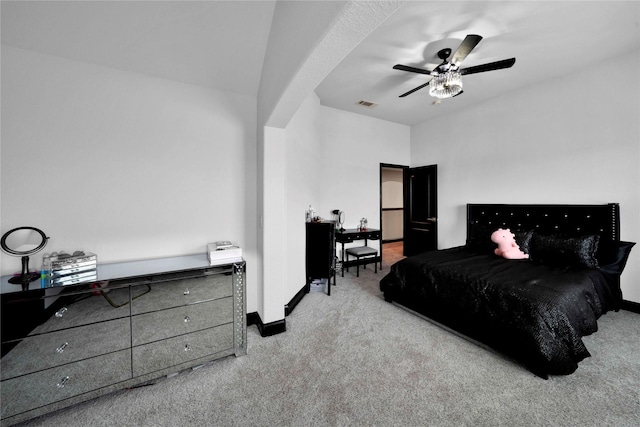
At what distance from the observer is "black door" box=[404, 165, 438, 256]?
5121mm

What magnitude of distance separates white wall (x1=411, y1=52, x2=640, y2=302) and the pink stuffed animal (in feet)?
3.51

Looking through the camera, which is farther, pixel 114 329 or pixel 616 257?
pixel 616 257

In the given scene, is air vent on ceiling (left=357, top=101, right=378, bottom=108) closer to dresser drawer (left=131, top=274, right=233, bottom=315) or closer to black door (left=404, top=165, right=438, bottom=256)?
black door (left=404, top=165, right=438, bottom=256)

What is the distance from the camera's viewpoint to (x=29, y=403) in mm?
1458

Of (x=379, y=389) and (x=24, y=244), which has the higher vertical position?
(x=24, y=244)

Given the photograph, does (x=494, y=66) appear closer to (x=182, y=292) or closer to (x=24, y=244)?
(x=182, y=292)

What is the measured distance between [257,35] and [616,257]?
4.35 metres

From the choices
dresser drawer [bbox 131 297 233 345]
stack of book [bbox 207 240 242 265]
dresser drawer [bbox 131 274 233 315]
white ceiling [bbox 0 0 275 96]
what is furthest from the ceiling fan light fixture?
dresser drawer [bbox 131 297 233 345]

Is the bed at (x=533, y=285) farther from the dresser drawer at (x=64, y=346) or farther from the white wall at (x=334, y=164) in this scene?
the dresser drawer at (x=64, y=346)

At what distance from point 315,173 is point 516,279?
2.94m

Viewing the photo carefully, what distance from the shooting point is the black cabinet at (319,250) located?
347 centimetres

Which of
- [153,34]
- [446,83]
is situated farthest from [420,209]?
[153,34]

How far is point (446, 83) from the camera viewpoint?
2.58 metres

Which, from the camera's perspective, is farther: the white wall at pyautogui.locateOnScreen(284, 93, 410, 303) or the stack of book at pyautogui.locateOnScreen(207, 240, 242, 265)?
the white wall at pyautogui.locateOnScreen(284, 93, 410, 303)
